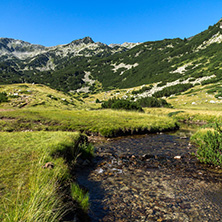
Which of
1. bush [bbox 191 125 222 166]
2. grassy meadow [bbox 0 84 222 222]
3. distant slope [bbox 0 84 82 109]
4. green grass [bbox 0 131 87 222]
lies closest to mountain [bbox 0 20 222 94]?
grassy meadow [bbox 0 84 222 222]

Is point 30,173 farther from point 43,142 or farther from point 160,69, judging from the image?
point 160,69

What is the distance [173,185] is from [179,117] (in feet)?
87.5

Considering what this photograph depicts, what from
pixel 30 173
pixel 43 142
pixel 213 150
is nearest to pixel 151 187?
pixel 213 150

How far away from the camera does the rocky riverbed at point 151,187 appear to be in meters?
5.61

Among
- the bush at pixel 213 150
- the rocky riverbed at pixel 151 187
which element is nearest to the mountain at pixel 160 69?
the bush at pixel 213 150

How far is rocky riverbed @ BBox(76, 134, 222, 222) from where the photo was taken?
221 inches

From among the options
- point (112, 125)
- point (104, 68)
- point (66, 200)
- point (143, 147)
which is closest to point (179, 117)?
point (112, 125)

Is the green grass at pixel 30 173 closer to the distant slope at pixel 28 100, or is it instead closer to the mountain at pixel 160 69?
the distant slope at pixel 28 100

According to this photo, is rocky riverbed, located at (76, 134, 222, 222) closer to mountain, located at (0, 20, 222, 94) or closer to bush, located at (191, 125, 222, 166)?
bush, located at (191, 125, 222, 166)

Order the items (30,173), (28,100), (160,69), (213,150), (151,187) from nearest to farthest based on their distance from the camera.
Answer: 1. (30,173)
2. (151,187)
3. (213,150)
4. (28,100)
5. (160,69)

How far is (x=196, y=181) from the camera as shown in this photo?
8.03 m

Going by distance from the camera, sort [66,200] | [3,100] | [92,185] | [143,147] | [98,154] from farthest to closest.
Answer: [3,100] → [143,147] → [98,154] → [92,185] → [66,200]

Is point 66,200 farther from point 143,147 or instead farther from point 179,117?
point 179,117

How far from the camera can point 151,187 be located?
24.0 ft
